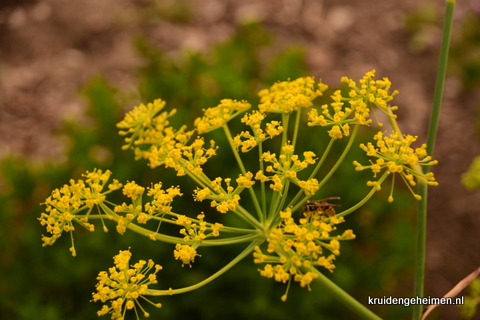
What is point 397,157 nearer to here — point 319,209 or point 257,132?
point 319,209

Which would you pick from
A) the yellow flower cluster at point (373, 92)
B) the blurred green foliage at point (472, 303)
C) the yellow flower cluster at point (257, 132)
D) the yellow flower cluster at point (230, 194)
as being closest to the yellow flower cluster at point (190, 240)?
the yellow flower cluster at point (230, 194)

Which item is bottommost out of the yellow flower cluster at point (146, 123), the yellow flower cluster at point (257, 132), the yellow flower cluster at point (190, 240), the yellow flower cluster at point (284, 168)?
the yellow flower cluster at point (190, 240)

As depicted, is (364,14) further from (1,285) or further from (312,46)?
(1,285)

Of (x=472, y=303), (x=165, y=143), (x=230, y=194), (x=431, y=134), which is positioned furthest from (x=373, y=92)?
(x=472, y=303)

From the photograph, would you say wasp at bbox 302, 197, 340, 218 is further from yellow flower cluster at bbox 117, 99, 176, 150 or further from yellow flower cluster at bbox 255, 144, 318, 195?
yellow flower cluster at bbox 117, 99, 176, 150

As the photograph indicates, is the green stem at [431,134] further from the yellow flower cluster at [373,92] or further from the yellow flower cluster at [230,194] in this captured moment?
the yellow flower cluster at [230,194]

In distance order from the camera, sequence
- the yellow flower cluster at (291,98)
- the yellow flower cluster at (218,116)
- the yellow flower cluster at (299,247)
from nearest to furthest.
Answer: the yellow flower cluster at (299,247)
the yellow flower cluster at (291,98)
the yellow flower cluster at (218,116)
